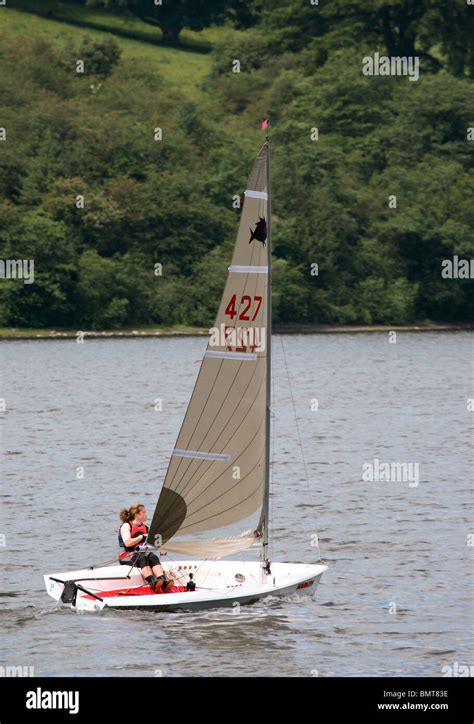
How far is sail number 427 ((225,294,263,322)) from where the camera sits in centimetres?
3306

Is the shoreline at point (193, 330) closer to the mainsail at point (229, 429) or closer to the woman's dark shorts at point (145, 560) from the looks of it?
the mainsail at point (229, 429)

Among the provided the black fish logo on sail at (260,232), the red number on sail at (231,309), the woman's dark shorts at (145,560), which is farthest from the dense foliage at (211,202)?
the black fish logo on sail at (260,232)

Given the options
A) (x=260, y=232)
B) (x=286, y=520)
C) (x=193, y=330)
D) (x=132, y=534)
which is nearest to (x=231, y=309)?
(x=260, y=232)

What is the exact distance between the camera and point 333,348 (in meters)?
140

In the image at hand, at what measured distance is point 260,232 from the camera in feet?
107

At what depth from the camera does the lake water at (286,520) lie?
31766 millimetres

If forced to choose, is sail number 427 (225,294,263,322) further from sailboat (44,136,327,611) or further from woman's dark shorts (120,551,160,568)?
woman's dark shorts (120,551,160,568)

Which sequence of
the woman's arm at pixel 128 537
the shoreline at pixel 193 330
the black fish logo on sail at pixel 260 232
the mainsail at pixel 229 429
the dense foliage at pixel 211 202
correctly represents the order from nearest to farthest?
the black fish logo on sail at pixel 260 232 < the mainsail at pixel 229 429 < the woman's arm at pixel 128 537 < the shoreline at pixel 193 330 < the dense foliage at pixel 211 202

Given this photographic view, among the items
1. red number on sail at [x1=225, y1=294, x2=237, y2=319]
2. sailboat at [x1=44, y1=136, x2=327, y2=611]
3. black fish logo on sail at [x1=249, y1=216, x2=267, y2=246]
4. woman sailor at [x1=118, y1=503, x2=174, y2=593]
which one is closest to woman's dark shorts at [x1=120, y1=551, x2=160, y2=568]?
woman sailor at [x1=118, y1=503, x2=174, y2=593]

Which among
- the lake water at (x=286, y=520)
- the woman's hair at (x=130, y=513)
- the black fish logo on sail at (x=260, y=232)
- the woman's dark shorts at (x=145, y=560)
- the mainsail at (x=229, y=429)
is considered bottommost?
the lake water at (x=286, y=520)

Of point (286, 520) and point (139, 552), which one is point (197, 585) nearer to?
point (139, 552)

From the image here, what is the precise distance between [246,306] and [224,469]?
361cm

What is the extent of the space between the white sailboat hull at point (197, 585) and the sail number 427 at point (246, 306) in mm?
5757
